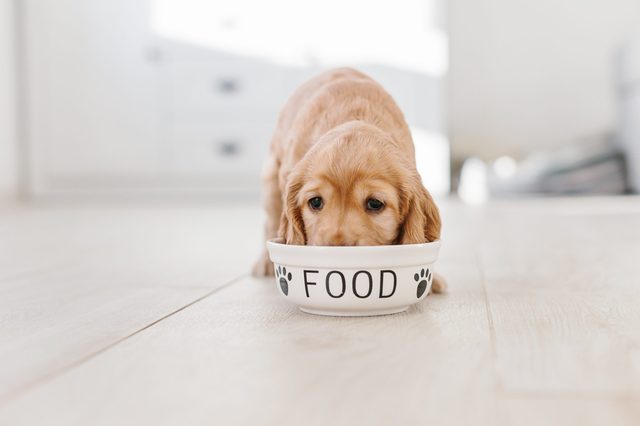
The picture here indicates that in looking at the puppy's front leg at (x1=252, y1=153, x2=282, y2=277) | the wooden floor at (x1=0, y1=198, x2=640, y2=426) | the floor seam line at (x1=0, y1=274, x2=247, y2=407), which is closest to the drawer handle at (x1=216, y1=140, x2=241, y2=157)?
the wooden floor at (x1=0, y1=198, x2=640, y2=426)

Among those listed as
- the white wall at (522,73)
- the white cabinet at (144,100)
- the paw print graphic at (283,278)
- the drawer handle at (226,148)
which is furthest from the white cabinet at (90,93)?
the paw print graphic at (283,278)

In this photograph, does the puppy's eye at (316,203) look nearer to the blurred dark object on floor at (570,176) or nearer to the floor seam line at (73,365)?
the floor seam line at (73,365)

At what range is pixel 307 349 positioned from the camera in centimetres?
88

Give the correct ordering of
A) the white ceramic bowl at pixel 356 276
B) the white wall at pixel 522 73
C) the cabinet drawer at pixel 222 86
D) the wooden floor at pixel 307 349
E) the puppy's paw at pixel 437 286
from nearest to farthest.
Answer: the wooden floor at pixel 307 349 < the white ceramic bowl at pixel 356 276 < the puppy's paw at pixel 437 286 < the cabinet drawer at pixel 222 86 < the white wall at pixel 522 73

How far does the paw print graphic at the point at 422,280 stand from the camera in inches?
42.6

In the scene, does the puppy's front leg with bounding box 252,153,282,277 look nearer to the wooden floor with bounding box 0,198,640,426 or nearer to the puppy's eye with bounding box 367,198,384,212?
the wooden floor with bounding box 0,198,640,426

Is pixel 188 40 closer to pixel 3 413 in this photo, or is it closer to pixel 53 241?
pixel 53 241

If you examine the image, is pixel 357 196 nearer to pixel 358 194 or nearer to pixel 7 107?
pixel 358 194

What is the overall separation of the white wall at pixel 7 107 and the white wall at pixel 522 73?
3.27 m

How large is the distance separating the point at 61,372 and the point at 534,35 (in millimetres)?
5693

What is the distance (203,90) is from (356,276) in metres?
4.21

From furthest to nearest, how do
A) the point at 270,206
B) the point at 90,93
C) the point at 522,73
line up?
1. the point at 522,73
2. the point at 90,93
3. the point at 270,206

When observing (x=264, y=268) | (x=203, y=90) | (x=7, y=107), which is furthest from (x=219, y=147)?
(x=264, y=268)

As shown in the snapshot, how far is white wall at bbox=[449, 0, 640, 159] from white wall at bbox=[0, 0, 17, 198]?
3269 millimetres
